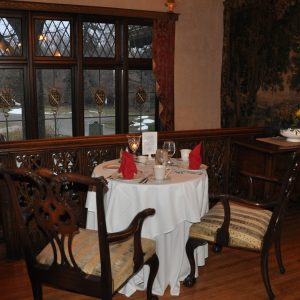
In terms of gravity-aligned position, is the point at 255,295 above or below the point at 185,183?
below

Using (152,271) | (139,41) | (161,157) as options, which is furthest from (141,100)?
(152,271)

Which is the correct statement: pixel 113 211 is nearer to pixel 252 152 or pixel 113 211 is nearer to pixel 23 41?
pixel 252 152

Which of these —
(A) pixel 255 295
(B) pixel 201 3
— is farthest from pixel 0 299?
(B) pixel 201 3

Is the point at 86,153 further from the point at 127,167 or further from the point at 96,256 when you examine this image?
the point at 96,256

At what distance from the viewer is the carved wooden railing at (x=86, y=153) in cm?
325

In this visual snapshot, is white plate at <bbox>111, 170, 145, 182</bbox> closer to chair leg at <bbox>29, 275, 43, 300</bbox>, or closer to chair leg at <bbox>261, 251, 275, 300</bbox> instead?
chair leg at <bbox>29, 275, 43, 300</bbox>

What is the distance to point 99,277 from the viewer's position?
2.06 meters

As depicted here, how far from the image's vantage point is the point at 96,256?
2160mm

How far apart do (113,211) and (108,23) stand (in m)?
4.07

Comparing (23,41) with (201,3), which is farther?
(201,3)

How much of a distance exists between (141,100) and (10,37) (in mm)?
2121

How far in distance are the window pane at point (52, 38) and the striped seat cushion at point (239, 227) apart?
3746mm

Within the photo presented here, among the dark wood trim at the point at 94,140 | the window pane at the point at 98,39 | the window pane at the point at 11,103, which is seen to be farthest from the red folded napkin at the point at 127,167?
the window pane at the point at 98,39

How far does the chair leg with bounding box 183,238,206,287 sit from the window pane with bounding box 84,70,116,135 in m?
3.67
